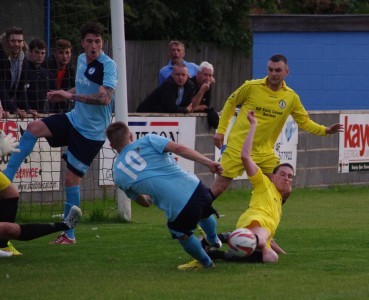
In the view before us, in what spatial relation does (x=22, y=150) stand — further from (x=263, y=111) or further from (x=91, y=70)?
(x=263, y=111)

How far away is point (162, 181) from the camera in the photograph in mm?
9898

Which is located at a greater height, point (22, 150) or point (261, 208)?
point (22, 150)

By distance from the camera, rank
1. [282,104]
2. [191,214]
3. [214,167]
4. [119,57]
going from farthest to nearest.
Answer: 1. [119,57]
2. [282,104]
3. [191,214]
4. [214,167]

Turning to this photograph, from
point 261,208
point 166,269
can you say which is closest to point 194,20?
point 261,208

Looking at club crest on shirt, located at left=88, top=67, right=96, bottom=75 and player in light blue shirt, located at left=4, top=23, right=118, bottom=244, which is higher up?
club crest on shirt, located at left=88, top=67, right=96, bottom=75

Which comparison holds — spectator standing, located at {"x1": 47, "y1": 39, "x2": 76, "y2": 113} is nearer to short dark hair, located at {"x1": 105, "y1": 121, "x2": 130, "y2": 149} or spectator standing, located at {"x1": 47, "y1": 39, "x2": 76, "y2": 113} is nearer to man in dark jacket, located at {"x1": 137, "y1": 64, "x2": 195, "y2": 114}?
man in dark jacket, located at {"x1": 137, "y1": 64, "x2": 195, "y2": 114}

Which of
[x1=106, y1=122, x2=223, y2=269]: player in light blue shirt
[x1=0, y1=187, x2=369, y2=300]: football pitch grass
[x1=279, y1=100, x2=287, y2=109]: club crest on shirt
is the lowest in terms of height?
[x1=0, y1=187, x2=369, y2=300]: football pitch grass

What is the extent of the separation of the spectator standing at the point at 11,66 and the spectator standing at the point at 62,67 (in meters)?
0.43

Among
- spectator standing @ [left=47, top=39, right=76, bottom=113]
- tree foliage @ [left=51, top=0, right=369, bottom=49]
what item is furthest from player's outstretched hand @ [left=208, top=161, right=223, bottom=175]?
tree foliage @ [left=51, top=0, right=369, bottom=49]

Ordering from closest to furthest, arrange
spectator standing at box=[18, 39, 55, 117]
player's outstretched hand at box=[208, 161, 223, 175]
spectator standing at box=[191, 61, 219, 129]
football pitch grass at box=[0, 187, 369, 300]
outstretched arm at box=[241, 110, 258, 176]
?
football pitch grass at box=[0, 187, 369, 300] → player's outstretched hand at box=[208, 161, 223, 175] → outstretched arm at box=[241, 110, 258, 176] → spectator standing at box=[18, 39, 55, 117] → spectator standing at box=[191, 61, 219, 129]

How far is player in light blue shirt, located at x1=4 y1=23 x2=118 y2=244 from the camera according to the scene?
12.2m

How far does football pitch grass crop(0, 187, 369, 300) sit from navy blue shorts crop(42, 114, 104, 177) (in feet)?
2.80

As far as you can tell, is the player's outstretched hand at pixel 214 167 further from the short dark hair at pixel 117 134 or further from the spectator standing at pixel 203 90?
the spectator standing at pixel 203 90

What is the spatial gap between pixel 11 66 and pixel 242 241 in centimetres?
619
